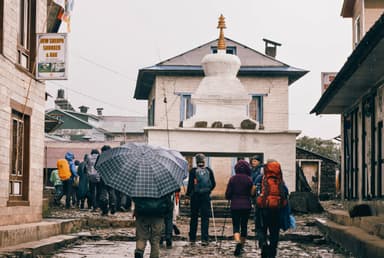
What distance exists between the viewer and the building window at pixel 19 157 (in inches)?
698

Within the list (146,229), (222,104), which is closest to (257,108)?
(222,104)

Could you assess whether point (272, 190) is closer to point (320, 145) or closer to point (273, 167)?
point (273, 167)

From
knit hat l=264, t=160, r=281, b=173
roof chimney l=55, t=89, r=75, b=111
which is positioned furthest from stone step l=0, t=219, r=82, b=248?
roof chimney l=55, t=89, r=75, b=111

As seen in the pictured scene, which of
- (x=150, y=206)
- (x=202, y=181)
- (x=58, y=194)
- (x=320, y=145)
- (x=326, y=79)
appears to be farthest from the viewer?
(x=320, y=145)

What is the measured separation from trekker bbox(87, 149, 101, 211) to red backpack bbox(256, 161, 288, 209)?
10.5 m

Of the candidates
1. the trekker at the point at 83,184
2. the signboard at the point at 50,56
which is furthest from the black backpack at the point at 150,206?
the trekker at the point at 83,184

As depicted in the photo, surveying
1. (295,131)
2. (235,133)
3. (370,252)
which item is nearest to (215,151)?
(235,133)

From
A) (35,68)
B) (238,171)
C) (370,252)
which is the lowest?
(370,252)

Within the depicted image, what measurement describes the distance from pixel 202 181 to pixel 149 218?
594cm

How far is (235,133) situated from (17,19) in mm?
9794

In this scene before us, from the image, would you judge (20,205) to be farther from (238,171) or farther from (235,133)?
(235,133)

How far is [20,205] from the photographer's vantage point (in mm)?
18062

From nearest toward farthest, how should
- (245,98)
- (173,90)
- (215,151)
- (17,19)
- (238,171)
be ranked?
(238,171) → (17,19) → (215,151) → (245,98) → (173,90)

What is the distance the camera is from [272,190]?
14.1 metres
